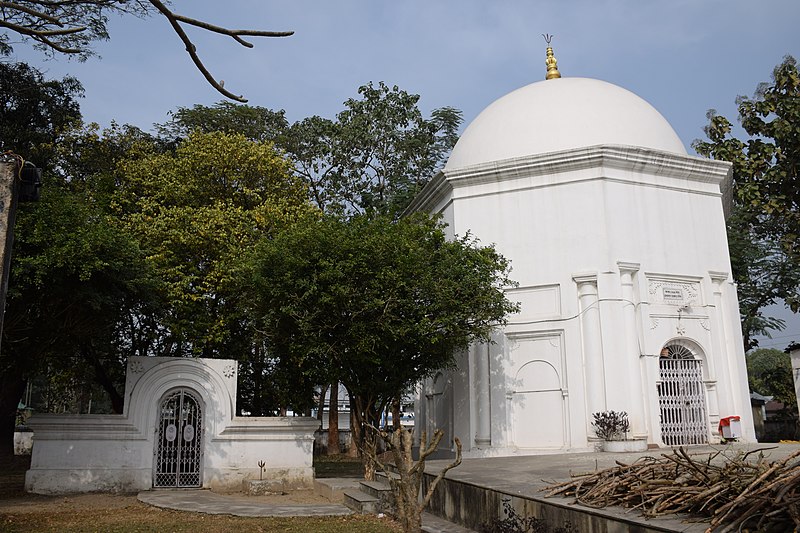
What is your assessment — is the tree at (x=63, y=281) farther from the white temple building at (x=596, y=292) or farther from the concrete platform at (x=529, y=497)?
the white temple building at (x=596, y=292)

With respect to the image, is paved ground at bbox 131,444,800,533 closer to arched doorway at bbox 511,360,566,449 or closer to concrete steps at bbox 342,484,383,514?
concrete steps at bbox 342,484,383,514

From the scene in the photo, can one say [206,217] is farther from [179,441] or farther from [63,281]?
[179,441]

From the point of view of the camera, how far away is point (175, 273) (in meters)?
15.2

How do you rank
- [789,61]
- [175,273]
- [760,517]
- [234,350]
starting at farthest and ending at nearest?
[789,61], [234,350], [175,273], [760,517]

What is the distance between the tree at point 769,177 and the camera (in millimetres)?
19969

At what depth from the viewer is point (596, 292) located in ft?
50.4

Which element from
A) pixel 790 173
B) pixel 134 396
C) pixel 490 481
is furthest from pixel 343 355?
pixel 790 173

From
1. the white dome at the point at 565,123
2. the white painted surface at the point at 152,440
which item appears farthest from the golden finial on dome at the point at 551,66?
the white painted surface at the point at 152,440

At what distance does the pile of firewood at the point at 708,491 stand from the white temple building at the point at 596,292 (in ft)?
27.4

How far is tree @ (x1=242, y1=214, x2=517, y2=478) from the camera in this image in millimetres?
12594

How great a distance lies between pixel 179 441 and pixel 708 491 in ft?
35.4

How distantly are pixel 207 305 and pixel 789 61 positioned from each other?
1824 centimetres

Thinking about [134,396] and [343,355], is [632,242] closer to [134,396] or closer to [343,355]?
[343,355]

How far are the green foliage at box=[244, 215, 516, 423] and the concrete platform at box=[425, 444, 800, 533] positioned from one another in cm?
248
